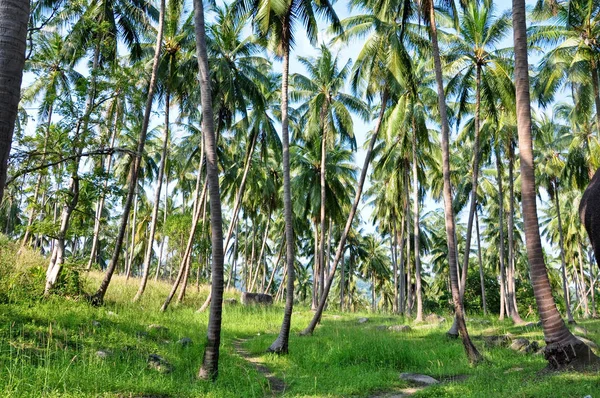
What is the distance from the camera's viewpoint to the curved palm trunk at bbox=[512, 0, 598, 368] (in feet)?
26.7

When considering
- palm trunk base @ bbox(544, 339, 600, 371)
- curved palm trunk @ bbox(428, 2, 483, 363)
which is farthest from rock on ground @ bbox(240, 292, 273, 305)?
palm trunk base @ bbox(544, 339, 600, 371)

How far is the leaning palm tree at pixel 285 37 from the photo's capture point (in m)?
12.2

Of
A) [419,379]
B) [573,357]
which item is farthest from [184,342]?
[573,357]

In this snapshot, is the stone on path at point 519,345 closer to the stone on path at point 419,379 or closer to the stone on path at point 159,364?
the stone on path at point 419,379

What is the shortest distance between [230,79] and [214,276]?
40.5 feet

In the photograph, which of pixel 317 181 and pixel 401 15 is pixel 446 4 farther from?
pixel 317 181

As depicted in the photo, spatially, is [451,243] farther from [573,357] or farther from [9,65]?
[9,65]

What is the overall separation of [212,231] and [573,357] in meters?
7.39

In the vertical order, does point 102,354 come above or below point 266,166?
below

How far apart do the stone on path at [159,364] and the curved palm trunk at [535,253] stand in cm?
743

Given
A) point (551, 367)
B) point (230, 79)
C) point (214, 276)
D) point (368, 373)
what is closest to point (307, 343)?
point (368, 373)

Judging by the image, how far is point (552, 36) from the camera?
1762cm

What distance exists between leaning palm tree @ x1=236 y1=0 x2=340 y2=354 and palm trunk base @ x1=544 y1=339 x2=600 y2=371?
20.8 ft

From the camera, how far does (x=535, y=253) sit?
8758mm
